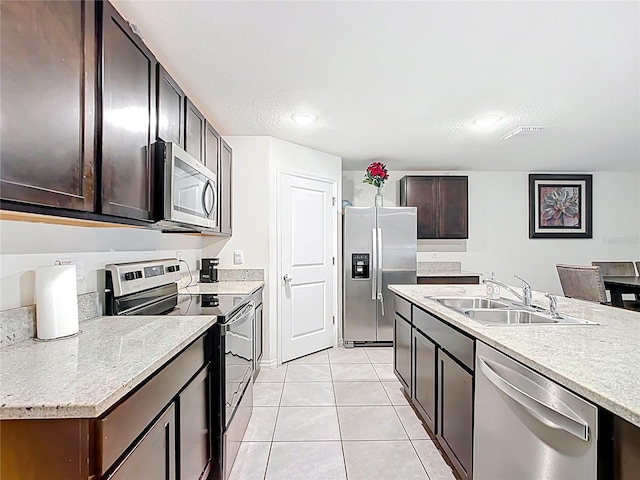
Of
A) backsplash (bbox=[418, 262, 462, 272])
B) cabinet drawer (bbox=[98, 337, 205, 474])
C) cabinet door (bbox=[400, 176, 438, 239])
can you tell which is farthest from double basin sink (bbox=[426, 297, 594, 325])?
backsplash (bbox=[418, 262, 462, 272])

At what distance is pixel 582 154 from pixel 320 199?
319 cm

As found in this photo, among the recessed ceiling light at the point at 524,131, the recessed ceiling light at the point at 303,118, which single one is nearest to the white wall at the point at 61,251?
the recessed ceiling light at the point at 303,118

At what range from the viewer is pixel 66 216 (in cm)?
114

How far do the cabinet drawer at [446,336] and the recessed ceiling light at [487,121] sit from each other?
177 centimetres

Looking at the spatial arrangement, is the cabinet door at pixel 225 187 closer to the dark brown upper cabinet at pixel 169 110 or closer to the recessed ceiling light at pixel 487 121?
the dark brown upper cabinet at pixel 169 110

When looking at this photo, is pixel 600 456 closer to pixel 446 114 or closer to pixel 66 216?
pixel 66 216

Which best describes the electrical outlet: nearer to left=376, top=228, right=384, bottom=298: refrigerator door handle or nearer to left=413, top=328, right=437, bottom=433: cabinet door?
left=413, top=328, right=437, bottom=433: cabinet door

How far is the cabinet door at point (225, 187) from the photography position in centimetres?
311

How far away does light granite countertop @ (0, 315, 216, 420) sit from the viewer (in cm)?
81

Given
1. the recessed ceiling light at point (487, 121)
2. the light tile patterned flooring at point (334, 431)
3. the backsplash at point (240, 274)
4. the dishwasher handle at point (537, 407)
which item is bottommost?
the light tile patterned flooring at point (334, 431)

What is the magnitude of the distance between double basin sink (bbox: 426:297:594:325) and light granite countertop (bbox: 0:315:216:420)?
1423 mm

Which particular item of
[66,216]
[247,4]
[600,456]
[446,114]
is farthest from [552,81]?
[66,216]

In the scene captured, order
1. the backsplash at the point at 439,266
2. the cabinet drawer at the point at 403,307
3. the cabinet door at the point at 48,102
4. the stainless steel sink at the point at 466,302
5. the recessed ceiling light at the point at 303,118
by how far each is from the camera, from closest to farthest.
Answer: the cabinet door at the point at 48,102, the stainless steel sink at the point at 466,302, the cabinet drawer at the point at 403,307, the recessed ceiling light at the point at 303,118, the backsplash at the point at 439,266

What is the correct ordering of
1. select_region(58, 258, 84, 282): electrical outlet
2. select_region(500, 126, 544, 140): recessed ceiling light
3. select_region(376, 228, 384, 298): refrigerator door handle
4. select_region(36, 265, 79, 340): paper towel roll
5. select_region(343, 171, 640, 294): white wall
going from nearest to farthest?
select_region(36, 265, 79, 340): paper towel roll, select_region(58, 258, 84, 282): electrical outlet, select_region(500, 126, 544, 140): recessed ceiling light, select_region(376, 228, 384, 298): refrigerator door handle, select_region(343, 171, 640, 294): white wall
